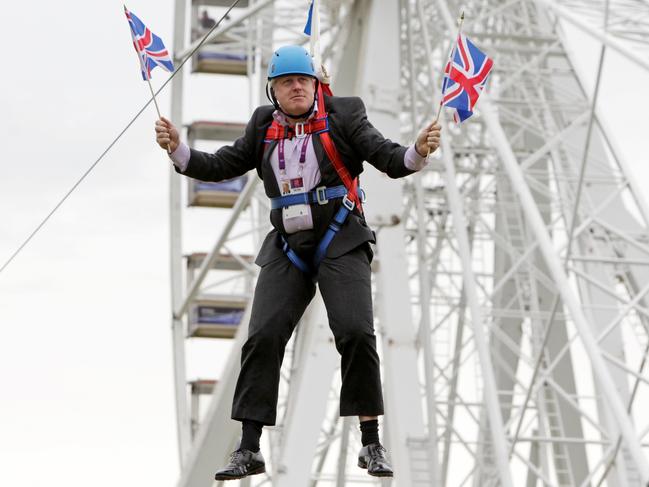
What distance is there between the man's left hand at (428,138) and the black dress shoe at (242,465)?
1796mm

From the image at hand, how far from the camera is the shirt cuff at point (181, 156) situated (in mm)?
8516

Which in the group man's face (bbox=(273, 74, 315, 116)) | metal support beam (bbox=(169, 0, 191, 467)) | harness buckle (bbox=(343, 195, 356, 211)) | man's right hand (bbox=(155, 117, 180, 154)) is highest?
metal support beam (bbox=(169, 0, 191, 467))

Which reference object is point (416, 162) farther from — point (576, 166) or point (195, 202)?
point (195, 202)

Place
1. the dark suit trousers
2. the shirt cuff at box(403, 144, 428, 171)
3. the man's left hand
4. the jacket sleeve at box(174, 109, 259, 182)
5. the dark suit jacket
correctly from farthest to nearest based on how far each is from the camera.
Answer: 1. the jacket sleeve at box(174, 109, 259, 182)
2. the dark suit jacket
3. the dark suit trousers
4. the shirt cuff at box(403, 144, 428, 171)
5. the man's left hand

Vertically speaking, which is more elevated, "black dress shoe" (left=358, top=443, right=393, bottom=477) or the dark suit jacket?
the dark suit jacket

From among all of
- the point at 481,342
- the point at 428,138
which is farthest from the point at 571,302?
the point at 428,138

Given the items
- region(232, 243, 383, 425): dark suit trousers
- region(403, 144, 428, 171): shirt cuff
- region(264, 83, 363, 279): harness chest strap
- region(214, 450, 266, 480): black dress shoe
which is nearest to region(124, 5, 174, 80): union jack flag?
region(264, 83, 363, 279): harness chest strap

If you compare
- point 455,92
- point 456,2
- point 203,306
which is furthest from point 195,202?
point 455,92

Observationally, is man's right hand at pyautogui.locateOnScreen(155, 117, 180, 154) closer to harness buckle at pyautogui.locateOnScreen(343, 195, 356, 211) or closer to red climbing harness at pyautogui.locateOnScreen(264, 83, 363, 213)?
red climbing harness at pyautogui.locateOnScreen(264, 83, 363, 213)

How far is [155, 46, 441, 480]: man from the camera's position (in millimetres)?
8398

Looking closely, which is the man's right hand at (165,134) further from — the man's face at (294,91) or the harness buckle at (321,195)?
the harness buckle at (321,195)

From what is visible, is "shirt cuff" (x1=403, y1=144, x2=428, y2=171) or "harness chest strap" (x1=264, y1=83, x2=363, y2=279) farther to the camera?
"harness chest strap" (x1=264, y1=83, x2=363, y2=279)

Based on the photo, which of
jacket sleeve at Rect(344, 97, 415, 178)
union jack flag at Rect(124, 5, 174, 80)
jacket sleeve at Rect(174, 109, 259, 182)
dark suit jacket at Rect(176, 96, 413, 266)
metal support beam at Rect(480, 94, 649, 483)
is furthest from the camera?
metal support beam at Rect(480, 94, 649, 483)

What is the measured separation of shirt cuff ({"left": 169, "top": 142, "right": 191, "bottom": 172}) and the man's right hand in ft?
0.19
